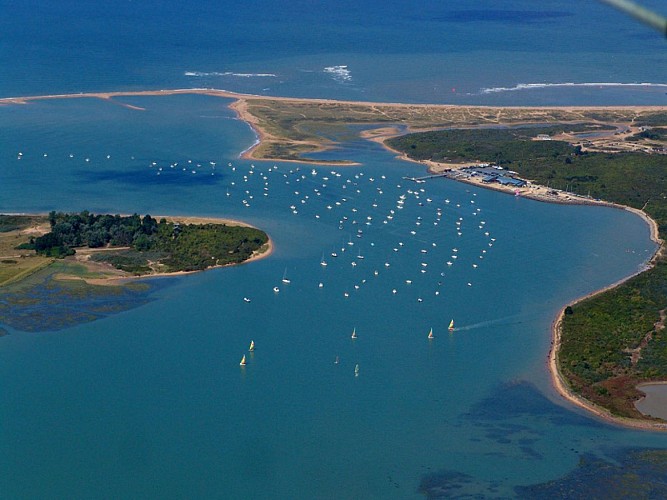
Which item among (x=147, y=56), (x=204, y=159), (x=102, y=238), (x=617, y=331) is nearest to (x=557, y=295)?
(x=617, y=331)

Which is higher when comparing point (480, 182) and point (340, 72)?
point (340, 72)

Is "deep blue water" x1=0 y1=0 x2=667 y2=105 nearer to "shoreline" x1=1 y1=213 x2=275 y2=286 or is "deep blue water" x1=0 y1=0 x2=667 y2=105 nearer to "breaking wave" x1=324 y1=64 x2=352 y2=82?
"breaking wave" x1=324 y1=64 x2=352 y2=82

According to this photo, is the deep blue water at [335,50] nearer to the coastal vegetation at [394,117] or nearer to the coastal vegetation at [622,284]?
the coastal vegetation at [394,117]

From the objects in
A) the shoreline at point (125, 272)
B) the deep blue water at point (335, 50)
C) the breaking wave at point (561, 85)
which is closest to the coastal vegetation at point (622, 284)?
the breaking wave at point (561, 85)

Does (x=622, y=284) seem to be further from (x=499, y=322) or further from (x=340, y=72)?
(x=340, y=72)

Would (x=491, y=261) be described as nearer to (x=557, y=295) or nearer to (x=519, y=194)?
(x=557, y=295)

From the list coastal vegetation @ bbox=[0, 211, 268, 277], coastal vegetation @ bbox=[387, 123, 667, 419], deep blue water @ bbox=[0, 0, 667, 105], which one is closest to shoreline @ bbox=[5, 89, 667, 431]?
coastal vegetation @ bbox=[387, 123, 667, 419]

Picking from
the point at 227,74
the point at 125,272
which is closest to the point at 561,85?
the point at 227,74

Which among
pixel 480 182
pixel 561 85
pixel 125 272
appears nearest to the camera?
pixel 125 272
